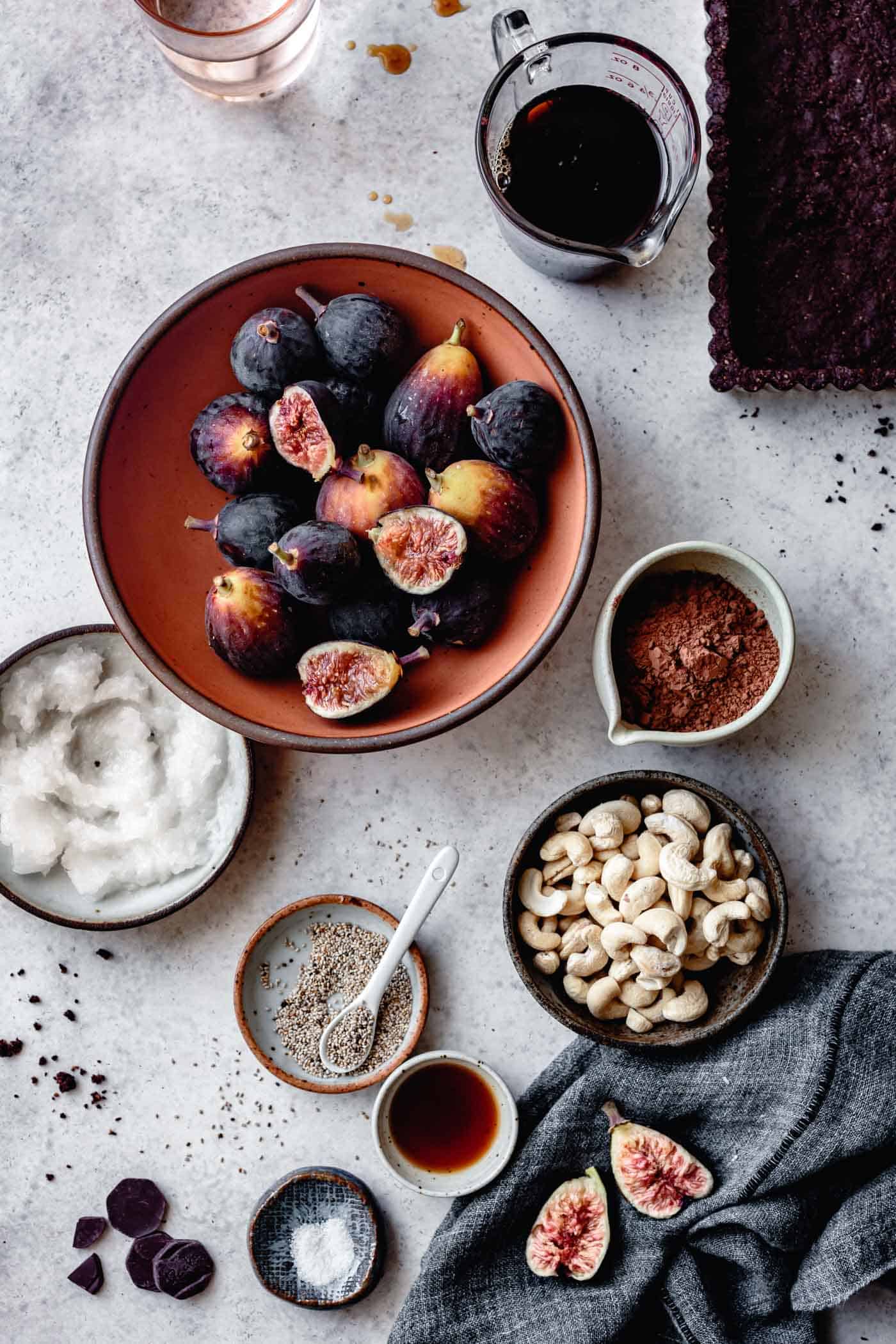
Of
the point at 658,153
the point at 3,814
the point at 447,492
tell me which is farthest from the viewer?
the point at 3,814

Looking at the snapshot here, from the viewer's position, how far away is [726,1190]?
1.70 m

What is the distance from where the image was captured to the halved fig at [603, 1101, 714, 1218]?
1725mm

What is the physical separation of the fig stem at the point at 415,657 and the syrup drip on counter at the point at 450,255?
0.64 meters

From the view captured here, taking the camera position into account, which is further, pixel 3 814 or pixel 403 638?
pixel 3 814

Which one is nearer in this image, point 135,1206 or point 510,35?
point 510,35

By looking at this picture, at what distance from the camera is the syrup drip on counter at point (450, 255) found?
1.76 meters

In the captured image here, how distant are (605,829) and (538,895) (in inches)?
5.8

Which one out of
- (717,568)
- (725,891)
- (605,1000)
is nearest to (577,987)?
(605,1000)

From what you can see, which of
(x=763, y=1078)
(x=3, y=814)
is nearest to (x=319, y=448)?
(x=3, y=814)

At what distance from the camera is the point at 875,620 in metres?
1.78

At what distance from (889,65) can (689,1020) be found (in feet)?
4.85

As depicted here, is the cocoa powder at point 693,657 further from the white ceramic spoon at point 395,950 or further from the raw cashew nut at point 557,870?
the white ceramic spoon at point 395,950

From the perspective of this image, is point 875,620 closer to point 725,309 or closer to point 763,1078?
point 725,309

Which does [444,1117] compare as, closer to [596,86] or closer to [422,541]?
[422,541]
